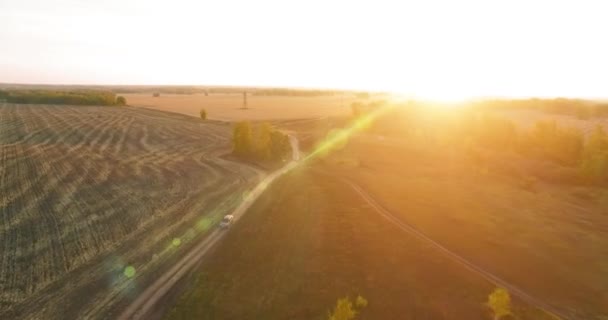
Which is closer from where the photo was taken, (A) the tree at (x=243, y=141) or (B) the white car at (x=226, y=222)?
(B) the white car at (x=226, y=222)

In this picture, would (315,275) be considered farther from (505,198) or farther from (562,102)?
(562,102)

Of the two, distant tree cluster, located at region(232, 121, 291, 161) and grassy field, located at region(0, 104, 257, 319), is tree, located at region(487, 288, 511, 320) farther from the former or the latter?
distant tree cluster, located at region(232, 121, 291, 161)

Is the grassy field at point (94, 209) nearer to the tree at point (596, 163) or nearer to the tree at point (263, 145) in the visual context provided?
the tree at point (263, 145)

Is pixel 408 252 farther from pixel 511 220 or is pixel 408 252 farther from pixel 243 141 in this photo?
pixel 243 141

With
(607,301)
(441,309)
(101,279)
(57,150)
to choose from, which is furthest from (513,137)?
(57,150)

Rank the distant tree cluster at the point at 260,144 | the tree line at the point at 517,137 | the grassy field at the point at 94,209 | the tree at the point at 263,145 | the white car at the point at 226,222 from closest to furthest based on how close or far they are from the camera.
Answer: the grassy field at the point at 94,209
the white car at the point at 226,222
the tree line at the point at 517,137
the tree at the point at 263,145
the distant tree cluster at the point at 260,144

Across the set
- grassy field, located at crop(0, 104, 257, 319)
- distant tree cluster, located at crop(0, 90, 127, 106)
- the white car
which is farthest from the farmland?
distant tree cluster, located at crop(0, 90, 127, 106)

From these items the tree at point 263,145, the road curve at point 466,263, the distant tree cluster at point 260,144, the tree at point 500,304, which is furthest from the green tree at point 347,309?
the distant tree cluster at point 260,144
